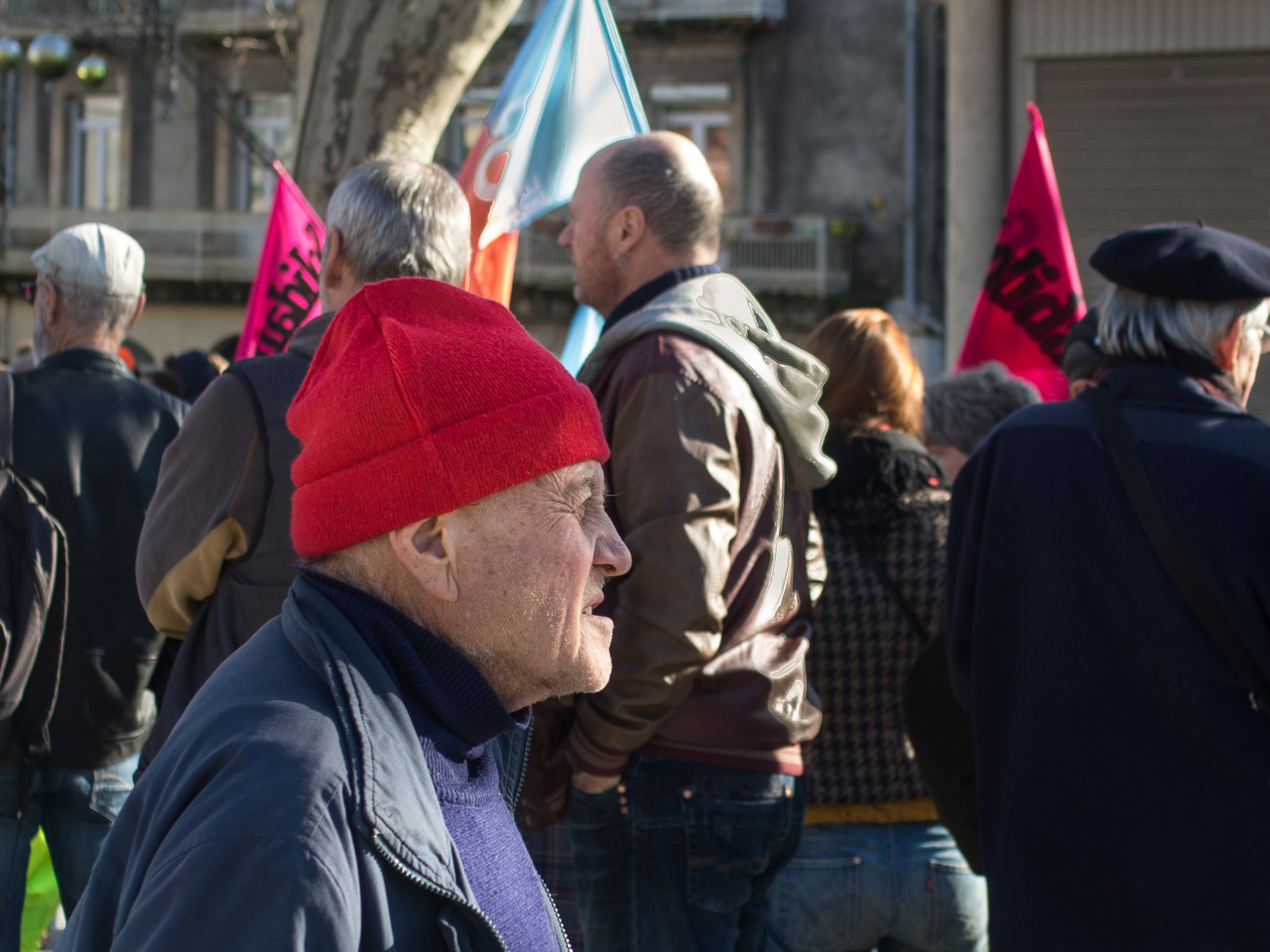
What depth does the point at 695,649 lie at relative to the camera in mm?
2303

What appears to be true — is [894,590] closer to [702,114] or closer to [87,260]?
[87,260]

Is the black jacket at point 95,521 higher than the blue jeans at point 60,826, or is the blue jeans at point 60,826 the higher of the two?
the black jacket at point 95,521

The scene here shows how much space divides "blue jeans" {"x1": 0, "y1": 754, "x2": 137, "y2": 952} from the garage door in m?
5.94

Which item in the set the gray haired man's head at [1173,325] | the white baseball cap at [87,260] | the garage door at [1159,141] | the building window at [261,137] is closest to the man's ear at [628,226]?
the gray haired man's head at [1173,325]

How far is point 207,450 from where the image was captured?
2.26 m

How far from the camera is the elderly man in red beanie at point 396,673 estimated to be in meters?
0.97

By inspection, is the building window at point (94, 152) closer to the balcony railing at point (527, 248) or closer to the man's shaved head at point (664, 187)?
the balcony railing at point (527, 248)

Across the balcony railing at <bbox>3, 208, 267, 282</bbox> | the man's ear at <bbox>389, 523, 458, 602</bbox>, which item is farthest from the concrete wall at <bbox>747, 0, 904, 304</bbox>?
the man's ear at <bbox>389, 523, 458, 602</bbox>

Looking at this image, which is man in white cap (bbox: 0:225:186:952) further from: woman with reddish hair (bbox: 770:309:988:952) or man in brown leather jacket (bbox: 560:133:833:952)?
woman with reddish hair (bbox: 770:309:988:952)

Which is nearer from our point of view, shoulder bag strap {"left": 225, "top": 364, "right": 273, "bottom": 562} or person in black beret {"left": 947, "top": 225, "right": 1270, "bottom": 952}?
person in black beret {"left": 947, "top": 225, "right": 1270, "bottom": 952}

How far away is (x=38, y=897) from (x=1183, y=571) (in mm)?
3132

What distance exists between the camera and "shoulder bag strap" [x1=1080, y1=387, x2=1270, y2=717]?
2115mm

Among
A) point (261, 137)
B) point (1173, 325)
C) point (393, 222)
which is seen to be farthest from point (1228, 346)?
point (261, 137)

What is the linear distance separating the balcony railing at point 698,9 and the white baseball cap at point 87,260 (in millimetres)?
17837
